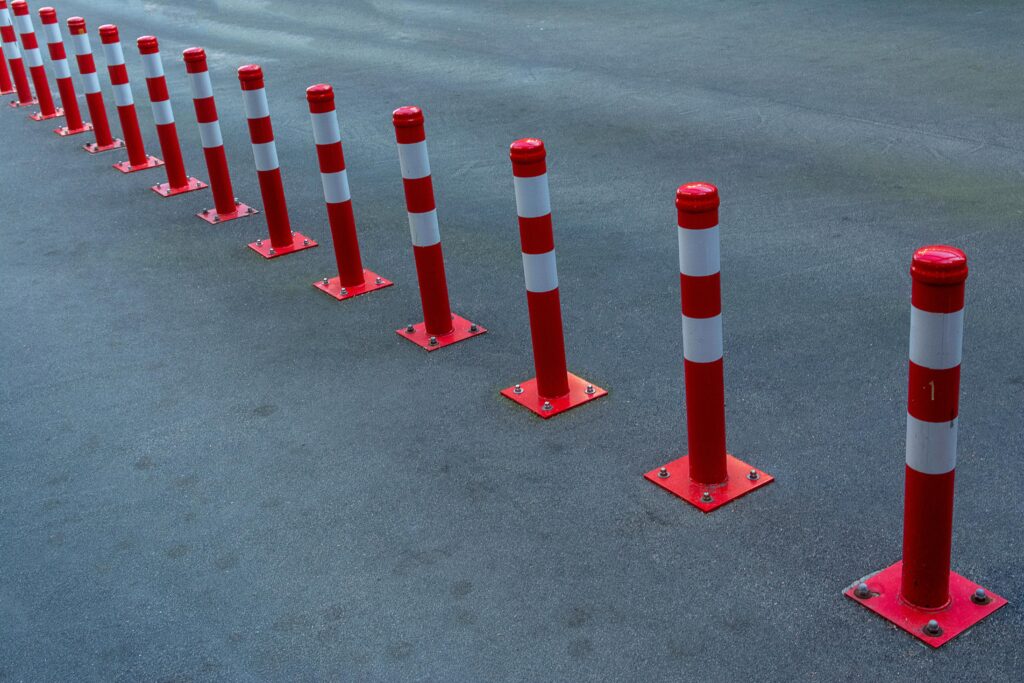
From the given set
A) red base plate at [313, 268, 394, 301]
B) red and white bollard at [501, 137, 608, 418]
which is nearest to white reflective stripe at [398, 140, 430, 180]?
red and white bollard at [501, 137, 608, 418]

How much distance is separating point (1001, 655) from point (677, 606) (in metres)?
0.87

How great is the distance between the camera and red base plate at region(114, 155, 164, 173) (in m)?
9.02

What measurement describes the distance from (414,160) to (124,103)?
14.2 feet

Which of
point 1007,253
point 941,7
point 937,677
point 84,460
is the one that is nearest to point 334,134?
point 84,460

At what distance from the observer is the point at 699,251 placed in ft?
11.4

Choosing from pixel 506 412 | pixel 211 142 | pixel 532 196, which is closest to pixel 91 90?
pixel 211 142

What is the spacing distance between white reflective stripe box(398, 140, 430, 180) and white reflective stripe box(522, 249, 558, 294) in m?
0.82

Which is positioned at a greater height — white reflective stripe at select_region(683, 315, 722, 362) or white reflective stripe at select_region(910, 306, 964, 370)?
white reflective stripe at select_region(910, 306, 964, 370)

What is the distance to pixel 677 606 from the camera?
331 centimetres

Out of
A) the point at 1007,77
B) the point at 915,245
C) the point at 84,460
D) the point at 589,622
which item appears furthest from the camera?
the point at 1007,77

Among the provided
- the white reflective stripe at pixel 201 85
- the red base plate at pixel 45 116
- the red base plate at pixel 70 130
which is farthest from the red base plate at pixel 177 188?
the red base plate at pixel 45 116

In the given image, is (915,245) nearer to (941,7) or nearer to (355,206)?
(355,206)

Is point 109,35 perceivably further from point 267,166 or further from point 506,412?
point 506,412

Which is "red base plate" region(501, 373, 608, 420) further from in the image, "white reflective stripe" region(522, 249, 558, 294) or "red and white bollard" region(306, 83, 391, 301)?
"red and white bollard" region(306, 83, 391, 301)
